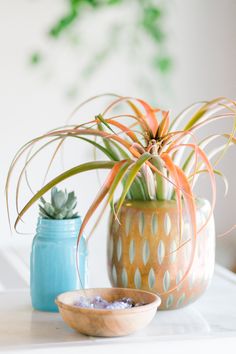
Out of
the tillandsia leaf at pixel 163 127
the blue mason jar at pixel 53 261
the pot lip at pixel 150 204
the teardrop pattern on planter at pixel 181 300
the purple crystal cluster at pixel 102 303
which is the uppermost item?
the tillandsia leaf at pixel 163 127

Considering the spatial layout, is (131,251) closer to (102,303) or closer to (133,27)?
(102,303)

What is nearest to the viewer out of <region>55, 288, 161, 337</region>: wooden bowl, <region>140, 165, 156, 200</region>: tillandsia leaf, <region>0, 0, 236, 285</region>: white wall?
<region>55, 288, 161, 337</region>: wooden bowl

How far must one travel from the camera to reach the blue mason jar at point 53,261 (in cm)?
135

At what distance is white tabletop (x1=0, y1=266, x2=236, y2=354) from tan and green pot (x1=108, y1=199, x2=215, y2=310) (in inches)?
2.2

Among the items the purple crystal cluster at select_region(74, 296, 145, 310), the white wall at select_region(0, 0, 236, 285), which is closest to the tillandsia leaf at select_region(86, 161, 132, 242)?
the purple crystal cluster at select_region(74, 296, 145, 310)

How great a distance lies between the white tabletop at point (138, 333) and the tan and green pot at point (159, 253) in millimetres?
56

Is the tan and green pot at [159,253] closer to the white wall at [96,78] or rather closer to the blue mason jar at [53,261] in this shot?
the blue mason jar at [53,261]

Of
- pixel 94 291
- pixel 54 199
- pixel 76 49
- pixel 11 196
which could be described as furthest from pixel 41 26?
pixel 94 291

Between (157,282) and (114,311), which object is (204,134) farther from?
(114,311)

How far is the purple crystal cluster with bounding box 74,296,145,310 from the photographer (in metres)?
1.20

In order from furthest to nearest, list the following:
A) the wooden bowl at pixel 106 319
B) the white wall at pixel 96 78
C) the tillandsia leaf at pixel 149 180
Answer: the white wall at pixel 96 78 → the tillandsia leaf at pixel 149 180 → the wooden bowl at pixel 106 319

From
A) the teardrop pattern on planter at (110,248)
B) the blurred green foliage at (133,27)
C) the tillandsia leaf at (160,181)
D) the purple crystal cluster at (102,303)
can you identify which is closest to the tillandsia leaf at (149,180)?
the tillandsia leaf at (160,181)

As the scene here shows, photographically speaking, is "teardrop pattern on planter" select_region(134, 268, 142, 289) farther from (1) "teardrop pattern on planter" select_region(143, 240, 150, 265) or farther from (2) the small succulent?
(2) the small succulent

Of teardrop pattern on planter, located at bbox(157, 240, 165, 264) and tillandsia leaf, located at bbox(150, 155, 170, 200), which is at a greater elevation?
tillandsia leaf, located at bbox(150, 155, 170, 200)
